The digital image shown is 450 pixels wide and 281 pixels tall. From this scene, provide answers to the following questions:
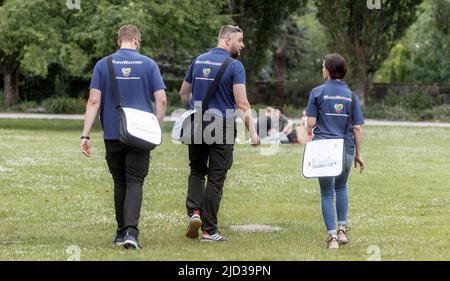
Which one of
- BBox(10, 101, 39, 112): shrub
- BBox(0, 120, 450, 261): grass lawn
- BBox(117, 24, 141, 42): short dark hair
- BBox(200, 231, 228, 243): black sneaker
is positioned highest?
BBox(117, 24, 141, 42): short dark hair

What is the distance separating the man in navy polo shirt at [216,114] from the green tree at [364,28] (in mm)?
30039

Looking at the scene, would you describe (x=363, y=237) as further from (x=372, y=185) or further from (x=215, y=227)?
(x=372, y=185)

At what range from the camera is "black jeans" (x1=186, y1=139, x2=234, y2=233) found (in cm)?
988

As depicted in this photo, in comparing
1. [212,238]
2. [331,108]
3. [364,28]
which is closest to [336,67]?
[331,108]

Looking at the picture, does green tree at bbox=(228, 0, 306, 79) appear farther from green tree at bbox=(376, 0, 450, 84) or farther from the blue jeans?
the blue jeans

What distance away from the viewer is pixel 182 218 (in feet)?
37.5

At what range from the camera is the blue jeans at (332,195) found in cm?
941

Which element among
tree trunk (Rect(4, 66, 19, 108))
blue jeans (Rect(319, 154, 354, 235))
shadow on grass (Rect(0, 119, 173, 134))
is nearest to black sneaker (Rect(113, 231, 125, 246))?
blue jeans (Rect(319, 154, 354, 235))

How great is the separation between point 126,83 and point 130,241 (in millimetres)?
1549

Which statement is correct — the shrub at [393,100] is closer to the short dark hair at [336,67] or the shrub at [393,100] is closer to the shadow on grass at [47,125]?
the shadow on grass at [47,125]

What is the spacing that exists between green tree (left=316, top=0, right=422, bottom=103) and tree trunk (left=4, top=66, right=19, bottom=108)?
1458 cm

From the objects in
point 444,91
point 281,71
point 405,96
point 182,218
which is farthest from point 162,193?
point 281,71

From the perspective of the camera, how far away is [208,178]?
32.7 ft

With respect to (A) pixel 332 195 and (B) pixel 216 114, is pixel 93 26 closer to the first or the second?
(B) pixel 216 114
